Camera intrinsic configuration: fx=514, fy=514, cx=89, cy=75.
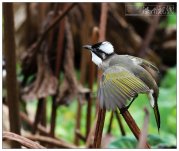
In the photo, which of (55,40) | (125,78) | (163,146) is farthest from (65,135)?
(125,78)

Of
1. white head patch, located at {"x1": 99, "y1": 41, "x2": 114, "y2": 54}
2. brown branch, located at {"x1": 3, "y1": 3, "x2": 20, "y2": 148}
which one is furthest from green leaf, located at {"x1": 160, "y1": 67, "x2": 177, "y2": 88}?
white head patch, located at {"x1": 99, "y1": 41, "x2": 114, "y2": 54}

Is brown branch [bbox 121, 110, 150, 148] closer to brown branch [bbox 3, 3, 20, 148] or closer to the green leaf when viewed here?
brown branch [bbox 3, 3, 20, 148]

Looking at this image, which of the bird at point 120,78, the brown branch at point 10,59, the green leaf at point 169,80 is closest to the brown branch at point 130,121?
the bird at point 120,78

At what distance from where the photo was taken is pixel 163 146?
0.79m

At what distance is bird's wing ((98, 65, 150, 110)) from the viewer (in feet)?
1.36

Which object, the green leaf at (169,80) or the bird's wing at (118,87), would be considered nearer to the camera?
the bird's wing at (118,87)

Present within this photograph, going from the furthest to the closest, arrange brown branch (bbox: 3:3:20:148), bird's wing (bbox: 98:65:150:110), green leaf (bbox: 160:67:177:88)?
1. green leaf (bbox: 160:67:177:88)
2. brown branch (bbox: 3:3:20:148)
3. bird's wing (bbox: 98:65:150:110)

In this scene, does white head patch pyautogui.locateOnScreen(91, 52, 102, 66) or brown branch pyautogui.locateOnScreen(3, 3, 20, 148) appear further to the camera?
brown branch pyautogui.locateOnScreen(3, 3, 20, 148)

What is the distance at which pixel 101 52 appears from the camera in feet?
1.49

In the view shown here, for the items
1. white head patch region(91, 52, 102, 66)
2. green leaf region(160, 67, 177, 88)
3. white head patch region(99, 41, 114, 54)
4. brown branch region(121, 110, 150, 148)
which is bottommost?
green leaf region(160, 67, 177, 88)

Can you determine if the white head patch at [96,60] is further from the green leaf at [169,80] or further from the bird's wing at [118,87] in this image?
the green leaf at [169,80]

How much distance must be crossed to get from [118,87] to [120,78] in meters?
0.01

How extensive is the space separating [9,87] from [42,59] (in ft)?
0.49

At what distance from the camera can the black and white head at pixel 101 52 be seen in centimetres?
45
